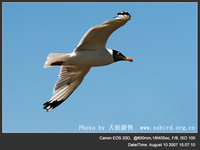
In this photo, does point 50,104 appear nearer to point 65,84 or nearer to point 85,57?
point 65,84

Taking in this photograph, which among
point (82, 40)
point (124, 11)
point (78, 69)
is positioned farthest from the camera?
point (78, 69)

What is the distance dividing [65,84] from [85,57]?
1.17 m

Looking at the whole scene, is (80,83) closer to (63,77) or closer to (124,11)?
(63,77)

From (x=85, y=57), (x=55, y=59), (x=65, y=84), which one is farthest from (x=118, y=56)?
(x=65, y=84)

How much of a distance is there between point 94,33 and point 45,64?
4.21ft

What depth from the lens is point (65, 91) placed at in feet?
23.0

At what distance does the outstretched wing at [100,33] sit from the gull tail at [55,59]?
0.30 m

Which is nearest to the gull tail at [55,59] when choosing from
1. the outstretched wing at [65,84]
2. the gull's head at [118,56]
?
the outstretched wing at [65,84]

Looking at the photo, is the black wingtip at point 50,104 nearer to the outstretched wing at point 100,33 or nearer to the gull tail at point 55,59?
the gull tail at point 55,59

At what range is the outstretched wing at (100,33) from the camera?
214 inches

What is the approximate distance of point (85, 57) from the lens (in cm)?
609

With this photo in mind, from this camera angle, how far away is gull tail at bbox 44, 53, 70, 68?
241 inches

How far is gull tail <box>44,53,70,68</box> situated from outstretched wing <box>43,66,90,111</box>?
644mm

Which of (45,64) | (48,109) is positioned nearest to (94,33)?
(45,64)
